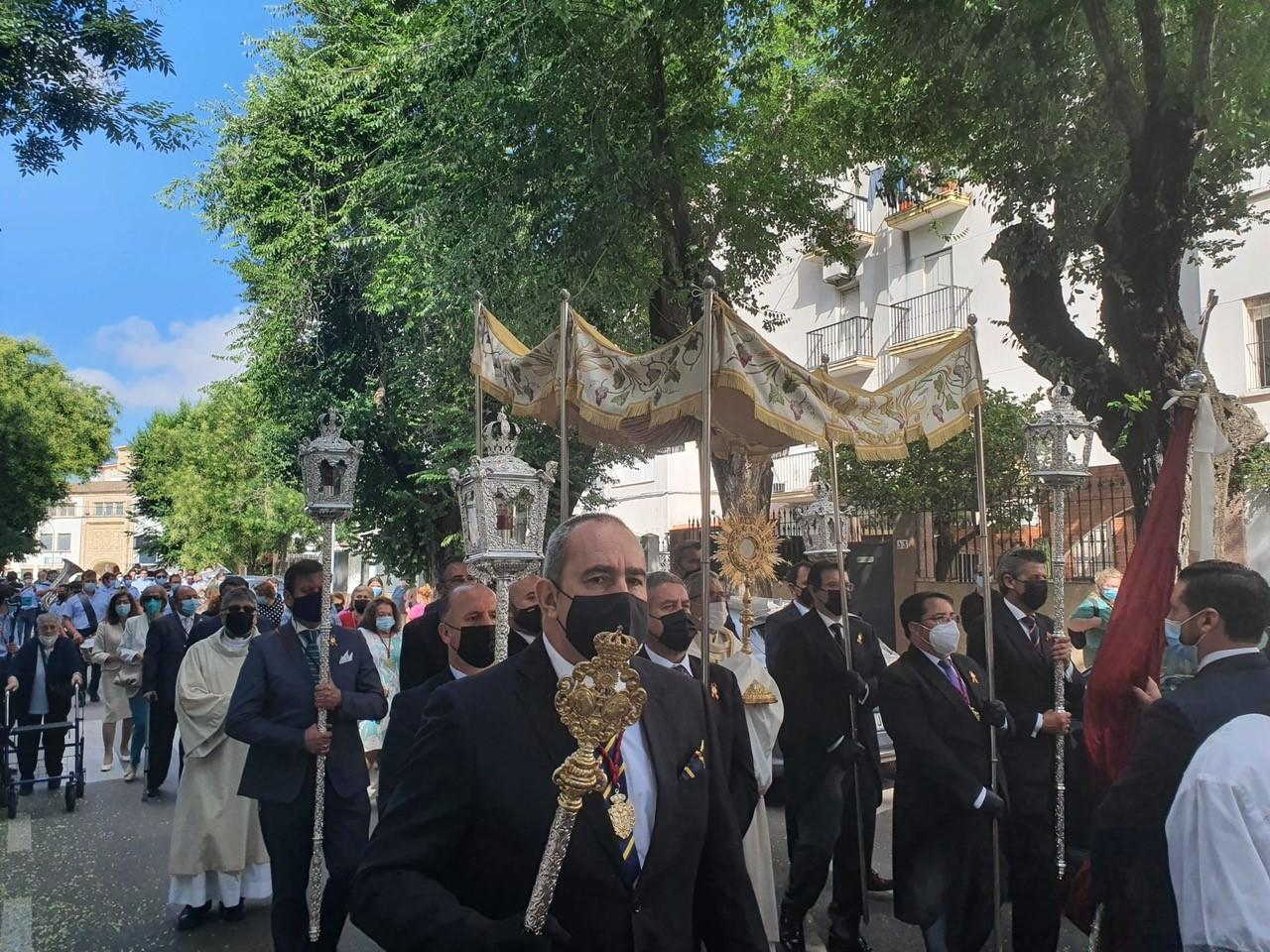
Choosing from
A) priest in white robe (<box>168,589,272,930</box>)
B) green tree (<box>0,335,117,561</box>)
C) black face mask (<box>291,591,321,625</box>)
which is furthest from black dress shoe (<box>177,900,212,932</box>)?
green tree (<box>0,335,117,561</box>)

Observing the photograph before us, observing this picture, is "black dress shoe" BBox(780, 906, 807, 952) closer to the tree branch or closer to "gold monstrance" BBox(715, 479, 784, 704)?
"gold monstrance" BBox(715, 479, 784, 704)

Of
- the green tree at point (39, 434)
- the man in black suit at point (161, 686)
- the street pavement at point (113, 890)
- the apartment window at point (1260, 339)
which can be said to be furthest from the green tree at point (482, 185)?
the green tree at point (39, 434)

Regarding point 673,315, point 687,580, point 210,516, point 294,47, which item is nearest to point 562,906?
point 687,580

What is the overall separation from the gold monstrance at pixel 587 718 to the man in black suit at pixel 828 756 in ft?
12.9

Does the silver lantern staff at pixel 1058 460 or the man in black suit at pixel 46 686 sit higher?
the silver lantern staff at pixel 1058 460

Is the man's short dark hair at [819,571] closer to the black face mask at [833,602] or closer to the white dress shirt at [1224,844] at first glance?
the black face mask at [833,602]

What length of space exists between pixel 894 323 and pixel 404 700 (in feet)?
74.0

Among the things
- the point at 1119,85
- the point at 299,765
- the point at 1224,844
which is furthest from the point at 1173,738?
the point at 1119,85

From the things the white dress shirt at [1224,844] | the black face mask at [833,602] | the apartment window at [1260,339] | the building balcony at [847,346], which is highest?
the building balcony at [847,346]

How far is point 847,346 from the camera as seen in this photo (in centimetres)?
2684

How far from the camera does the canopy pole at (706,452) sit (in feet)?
17.5

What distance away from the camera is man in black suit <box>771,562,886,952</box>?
227 inches

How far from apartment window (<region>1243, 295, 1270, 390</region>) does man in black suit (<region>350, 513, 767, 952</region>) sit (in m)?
17.4

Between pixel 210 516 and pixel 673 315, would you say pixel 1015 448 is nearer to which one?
pixel 673 315
